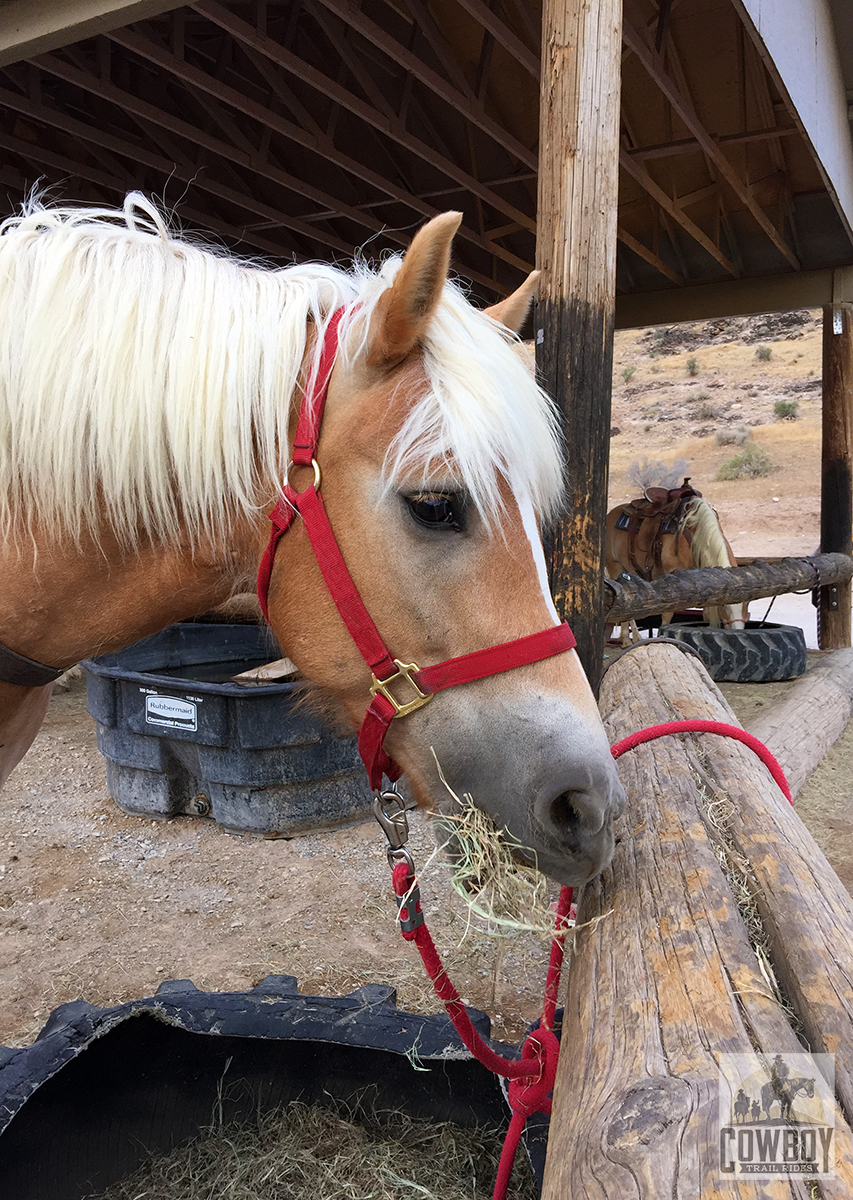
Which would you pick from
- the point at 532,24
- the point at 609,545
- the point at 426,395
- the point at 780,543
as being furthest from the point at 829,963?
the point at 780,543

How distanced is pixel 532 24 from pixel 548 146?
2.77 meters

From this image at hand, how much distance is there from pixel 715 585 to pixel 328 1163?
454 centimetres

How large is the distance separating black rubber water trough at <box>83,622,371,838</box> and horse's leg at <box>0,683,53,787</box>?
157 cm

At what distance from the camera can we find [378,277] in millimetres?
1298

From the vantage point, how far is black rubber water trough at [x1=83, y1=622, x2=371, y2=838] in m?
3.38

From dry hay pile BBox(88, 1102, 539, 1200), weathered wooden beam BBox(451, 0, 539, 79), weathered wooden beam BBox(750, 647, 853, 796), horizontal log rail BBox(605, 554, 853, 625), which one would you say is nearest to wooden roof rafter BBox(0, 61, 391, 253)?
weathered wooden beam BBox(451, 0, 539, 79)

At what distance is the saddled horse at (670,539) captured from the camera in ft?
25.3

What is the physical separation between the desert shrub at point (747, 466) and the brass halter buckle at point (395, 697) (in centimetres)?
2688

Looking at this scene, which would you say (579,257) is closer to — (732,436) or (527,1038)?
(527,1038)

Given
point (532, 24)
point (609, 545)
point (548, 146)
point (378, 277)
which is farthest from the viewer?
point (609, 545)

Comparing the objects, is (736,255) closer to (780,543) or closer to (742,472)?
(780,543)

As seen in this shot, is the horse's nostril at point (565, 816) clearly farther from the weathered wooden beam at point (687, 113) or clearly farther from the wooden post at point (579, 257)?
the weathered wooden beam at point (687, 113)

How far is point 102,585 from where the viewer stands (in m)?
1.24

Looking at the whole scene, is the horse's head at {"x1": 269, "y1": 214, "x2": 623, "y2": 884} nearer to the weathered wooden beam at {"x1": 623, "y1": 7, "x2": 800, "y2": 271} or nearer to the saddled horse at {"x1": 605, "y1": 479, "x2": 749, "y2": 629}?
the weathered wooden beam at {"x1": 623, "y1": 7, "x2": 800, "y2": 271}
